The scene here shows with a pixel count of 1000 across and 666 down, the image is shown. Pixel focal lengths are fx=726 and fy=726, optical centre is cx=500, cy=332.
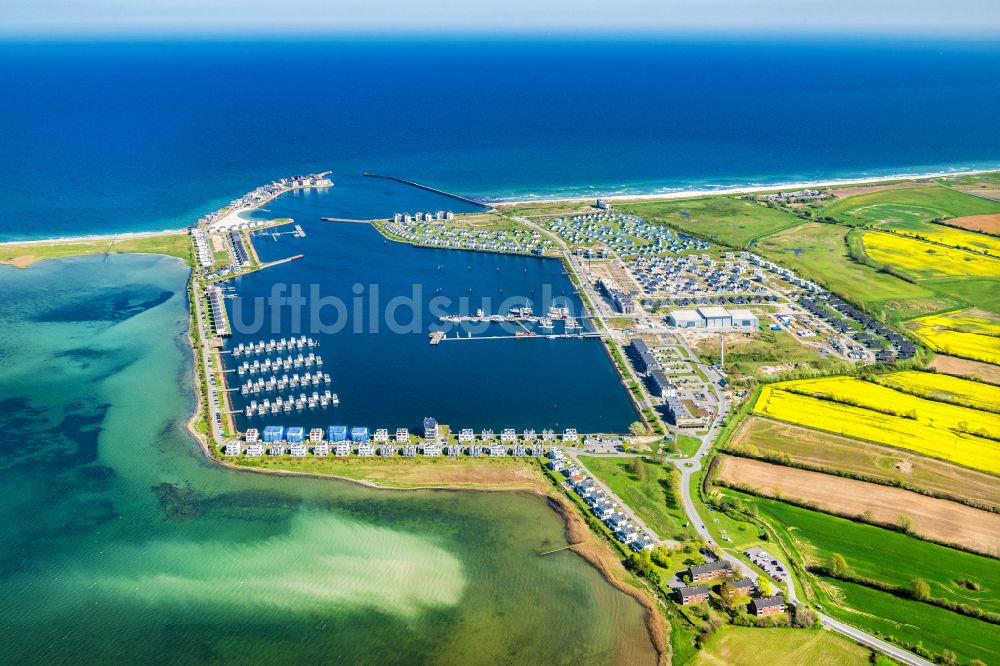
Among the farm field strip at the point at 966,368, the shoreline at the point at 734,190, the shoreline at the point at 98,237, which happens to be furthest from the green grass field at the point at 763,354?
the shoreline at the point at 98,237

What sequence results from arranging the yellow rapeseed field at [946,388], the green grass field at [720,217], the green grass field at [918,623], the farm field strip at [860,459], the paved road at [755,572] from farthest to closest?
the green grass field at [720,217] → the yellow rapeseed field at [946,388] → the farm field strip at [860,459] → the green grass field at [918,623] → the paved road at [755,572]

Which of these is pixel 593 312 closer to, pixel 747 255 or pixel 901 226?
pixel 747 255

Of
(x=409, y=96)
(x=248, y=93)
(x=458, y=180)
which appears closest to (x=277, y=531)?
(x=458, y=180)

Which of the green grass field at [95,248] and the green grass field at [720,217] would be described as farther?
the green grass field at [720,217]

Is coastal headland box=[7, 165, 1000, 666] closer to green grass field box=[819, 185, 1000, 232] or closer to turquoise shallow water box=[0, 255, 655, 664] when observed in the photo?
green grass field box=[819, 185, 1000, 232]

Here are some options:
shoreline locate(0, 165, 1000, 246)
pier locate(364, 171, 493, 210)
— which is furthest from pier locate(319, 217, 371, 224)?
pier locate(364, 171, 493, 210)

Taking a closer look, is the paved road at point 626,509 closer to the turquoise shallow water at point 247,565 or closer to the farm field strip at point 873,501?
the turquoise shallow water at point 247,565
